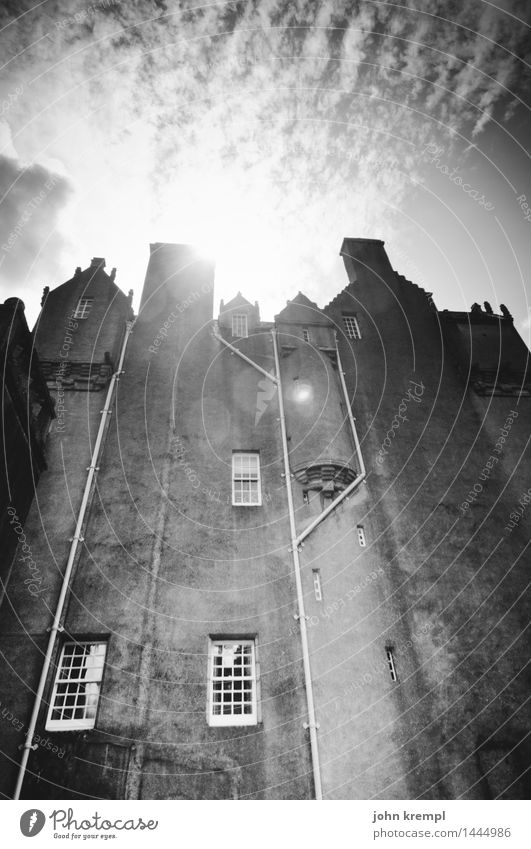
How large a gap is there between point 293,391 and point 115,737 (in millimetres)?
12049

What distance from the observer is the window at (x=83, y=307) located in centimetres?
1841

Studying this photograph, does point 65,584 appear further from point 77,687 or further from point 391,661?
point 391,661

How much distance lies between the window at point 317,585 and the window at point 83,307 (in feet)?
45.8

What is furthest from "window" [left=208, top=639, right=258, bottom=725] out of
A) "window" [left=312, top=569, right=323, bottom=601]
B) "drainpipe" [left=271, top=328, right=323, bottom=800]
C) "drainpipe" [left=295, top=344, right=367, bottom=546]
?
"drainpipe" [left=295, top=344, right=367, bottom=546]

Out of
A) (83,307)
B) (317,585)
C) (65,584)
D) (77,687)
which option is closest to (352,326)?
(83,307)

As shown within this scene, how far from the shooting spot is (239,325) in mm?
20344

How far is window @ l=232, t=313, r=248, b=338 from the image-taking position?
1989 cm

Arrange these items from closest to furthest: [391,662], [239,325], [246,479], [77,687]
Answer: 1. [77,687]
2. [391,662]
3. [246,479]
4. [239,325]

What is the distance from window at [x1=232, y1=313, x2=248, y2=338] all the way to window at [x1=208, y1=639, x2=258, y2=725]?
504 inches

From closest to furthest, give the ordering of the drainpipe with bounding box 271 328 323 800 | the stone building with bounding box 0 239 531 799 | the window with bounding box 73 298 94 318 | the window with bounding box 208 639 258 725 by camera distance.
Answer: the drainpipe with bounding box 271 328 323 800 < the stone building with bounding box 0 239 531 799 < the window with bounding box 208 639 258 725 < the window with bounding box 73 298 94 318

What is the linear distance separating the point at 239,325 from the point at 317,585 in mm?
12328

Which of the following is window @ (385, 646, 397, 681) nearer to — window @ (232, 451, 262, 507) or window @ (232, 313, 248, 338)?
window @ (232, 451, 262, 507)

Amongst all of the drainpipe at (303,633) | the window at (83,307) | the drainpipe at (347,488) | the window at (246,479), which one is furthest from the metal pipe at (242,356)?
the window at (83,307)
